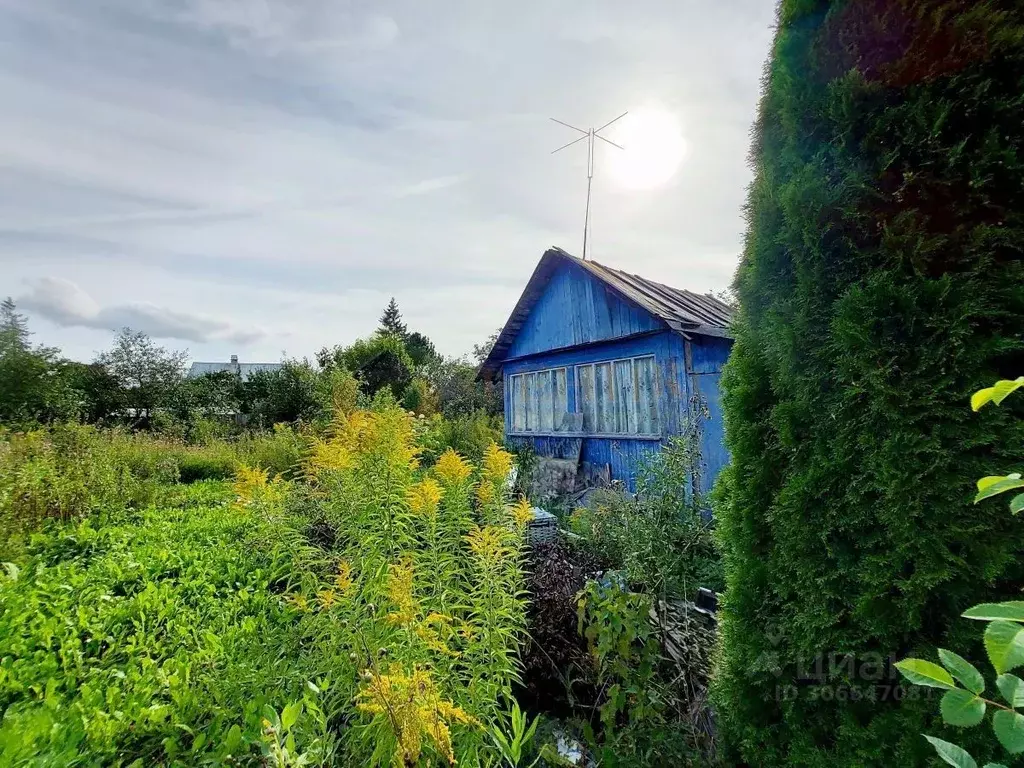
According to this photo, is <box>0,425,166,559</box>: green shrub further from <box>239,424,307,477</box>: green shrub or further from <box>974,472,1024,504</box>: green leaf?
<box>974,472,1024,504</box>: green leaf

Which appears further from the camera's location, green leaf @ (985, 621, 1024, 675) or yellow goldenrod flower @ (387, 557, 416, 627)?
yellow goldenrod flower @ (387, 557, 416, 627)

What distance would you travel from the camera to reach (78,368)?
659 inches

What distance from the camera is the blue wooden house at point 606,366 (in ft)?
21.0

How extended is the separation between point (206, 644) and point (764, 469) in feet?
10.0

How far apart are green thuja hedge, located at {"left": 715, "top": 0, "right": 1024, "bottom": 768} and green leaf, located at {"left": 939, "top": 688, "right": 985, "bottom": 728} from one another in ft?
2.62

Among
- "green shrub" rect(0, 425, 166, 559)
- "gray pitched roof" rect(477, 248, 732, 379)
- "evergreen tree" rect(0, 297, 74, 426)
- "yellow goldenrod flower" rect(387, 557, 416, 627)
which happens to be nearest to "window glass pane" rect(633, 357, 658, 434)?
"gray pitched roof" rect(477, 248, 732, 379)

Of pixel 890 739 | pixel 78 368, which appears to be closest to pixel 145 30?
pixel 890 739

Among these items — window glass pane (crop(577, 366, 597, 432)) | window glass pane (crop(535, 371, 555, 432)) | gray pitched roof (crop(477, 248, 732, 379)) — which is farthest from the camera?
window glass pane (crop(535, 371, 555, 432))

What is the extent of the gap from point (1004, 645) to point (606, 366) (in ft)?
23.5

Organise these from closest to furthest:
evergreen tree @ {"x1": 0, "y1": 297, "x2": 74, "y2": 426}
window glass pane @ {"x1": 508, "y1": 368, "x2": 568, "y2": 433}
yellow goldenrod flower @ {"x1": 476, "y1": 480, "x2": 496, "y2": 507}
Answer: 1. yellow goldenrod flower @ {"x1": 476, "y1": 480, "x2": 496, "y2": 507}
2. window glass pane @ {"x1": 508, "y1": 368, "x2": 568, "y2": 433}
3. evergreen tree @ {"x1": 0, "y1": 297, "x2": 74, "y2": 426}

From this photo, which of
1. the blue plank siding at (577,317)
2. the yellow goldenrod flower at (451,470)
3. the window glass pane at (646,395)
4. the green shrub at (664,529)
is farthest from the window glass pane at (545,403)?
the yellow goldenrod flower at (451,470)

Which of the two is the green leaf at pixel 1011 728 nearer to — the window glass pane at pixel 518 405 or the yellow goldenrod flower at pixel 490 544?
the yellow goldenrod flower at pixel 490 544

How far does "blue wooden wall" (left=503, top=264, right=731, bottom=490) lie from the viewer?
20.9 ft

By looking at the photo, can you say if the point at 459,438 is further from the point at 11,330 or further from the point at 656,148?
the point at 11,330
